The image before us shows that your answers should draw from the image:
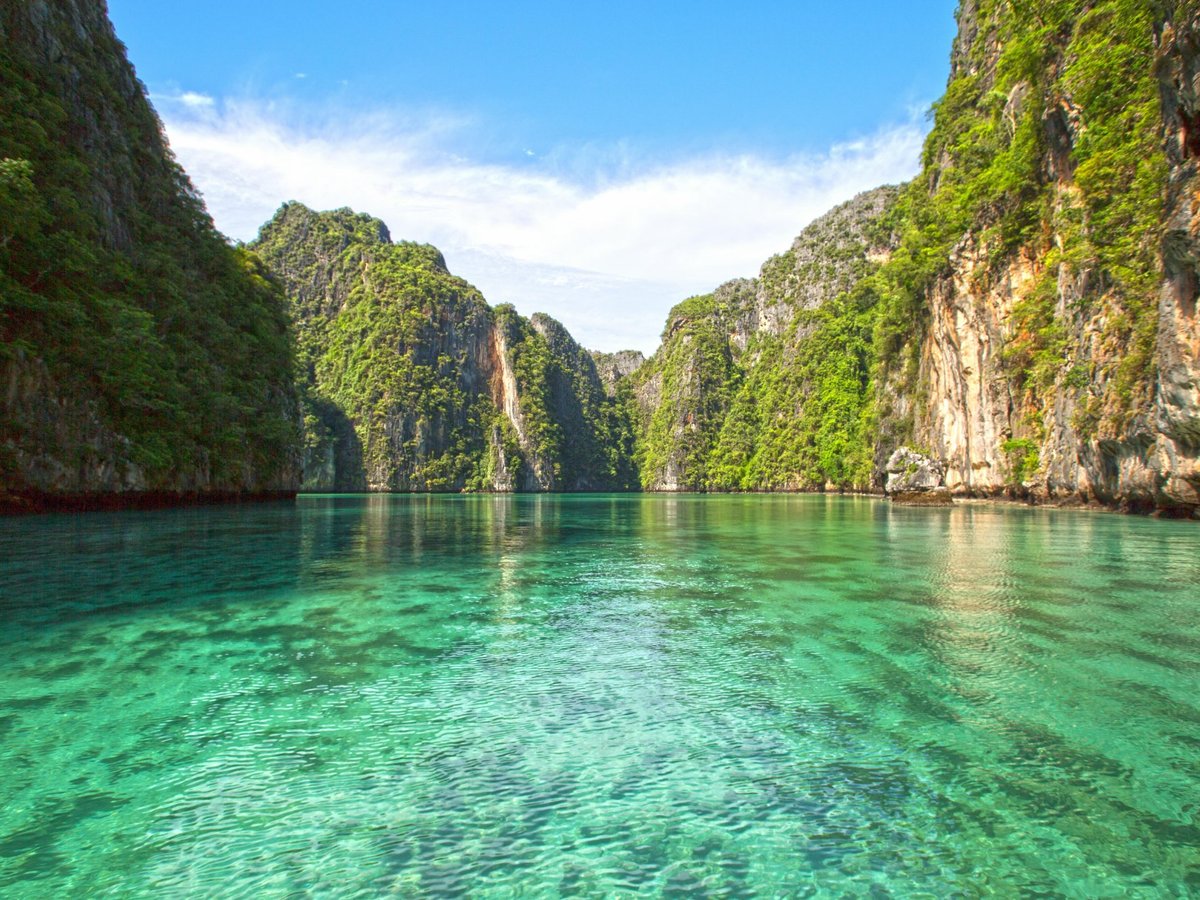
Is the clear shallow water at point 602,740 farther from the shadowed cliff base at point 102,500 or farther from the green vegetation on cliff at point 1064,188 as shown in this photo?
the green vegetation on cliff at point 1064,188

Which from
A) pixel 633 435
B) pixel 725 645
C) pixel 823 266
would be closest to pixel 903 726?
pixel 725 645

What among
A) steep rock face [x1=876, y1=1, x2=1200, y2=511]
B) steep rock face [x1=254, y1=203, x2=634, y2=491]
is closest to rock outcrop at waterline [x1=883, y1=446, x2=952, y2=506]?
steep rock face [x1=876, y1=1, x2=1200, y2=511]

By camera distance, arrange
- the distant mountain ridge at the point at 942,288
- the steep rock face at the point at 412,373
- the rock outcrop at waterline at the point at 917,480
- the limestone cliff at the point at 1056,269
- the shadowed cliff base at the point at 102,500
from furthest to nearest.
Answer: the steep rock face at the point at 412,373 < the rock outcrop at waterline at the point at 917,480 < the shadowed cliff base at the point at 102,500 < the distant mountain ridge at the point at 942,288 < the limestone cliff at the point at 1056,269

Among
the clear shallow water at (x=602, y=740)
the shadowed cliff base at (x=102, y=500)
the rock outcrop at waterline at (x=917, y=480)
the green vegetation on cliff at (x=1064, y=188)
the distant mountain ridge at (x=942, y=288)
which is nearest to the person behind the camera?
the clear shallow water at (x=602, y=740)

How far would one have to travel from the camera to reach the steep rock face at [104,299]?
22562 millimetres

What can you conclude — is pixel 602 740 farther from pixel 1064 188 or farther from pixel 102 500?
pixel 1064 188

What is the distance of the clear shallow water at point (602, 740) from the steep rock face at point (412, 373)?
4233 inches

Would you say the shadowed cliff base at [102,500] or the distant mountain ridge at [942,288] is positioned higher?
the distant mountain ridge at [942,288]

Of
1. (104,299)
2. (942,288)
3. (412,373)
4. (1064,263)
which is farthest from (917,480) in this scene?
(412,373)

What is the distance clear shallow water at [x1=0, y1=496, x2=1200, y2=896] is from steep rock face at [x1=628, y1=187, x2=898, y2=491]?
70.8 metres

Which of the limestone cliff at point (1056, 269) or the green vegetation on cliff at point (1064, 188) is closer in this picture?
the limestone cliff at point (1056, 269)

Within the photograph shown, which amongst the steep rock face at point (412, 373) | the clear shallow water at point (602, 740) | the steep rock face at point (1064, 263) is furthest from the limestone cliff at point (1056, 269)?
the steep rock face at point (412, 373)

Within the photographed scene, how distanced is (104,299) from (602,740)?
98.9 feet

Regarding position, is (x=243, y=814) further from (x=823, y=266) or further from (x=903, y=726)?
(x=823, y=266)
